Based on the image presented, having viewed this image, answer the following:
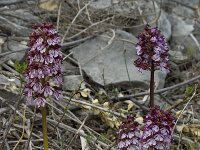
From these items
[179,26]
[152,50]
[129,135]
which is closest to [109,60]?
[179,26]

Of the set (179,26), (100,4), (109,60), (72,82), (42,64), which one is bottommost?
(72,82)

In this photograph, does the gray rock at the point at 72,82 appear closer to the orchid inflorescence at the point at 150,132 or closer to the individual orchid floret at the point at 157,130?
the orchid inflorescence at the point at 150,132

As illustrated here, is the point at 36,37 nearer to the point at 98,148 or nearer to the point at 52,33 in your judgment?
the point at 52,33

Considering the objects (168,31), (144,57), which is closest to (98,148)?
(144,57)

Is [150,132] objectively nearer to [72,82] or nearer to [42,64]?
[42,64]

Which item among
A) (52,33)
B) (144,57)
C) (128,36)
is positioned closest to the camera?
(52,33)
